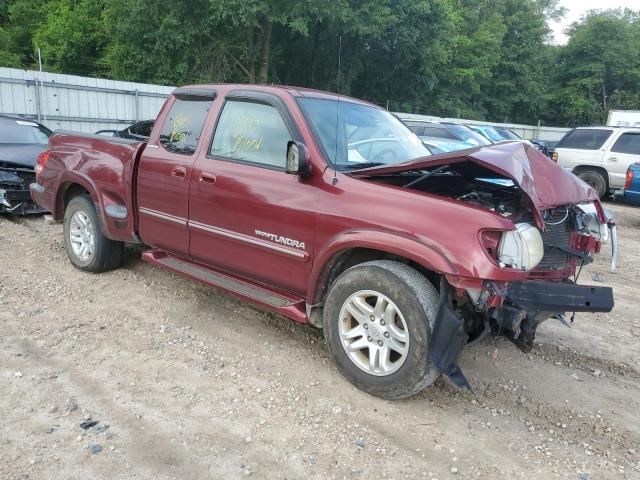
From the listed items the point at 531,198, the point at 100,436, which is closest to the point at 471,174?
the point at 531,198

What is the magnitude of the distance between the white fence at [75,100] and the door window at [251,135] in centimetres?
1152

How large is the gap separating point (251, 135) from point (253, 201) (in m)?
0.57

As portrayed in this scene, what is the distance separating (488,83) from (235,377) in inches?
1942

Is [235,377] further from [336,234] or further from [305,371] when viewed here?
[336,234]

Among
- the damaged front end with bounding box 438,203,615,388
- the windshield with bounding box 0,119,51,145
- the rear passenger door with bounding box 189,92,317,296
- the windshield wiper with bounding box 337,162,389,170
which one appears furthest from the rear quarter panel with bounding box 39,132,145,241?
the windshield with bounding box 0,119,51,145

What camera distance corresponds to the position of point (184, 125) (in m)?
4.60

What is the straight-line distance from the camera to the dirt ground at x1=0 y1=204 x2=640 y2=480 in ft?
9.05

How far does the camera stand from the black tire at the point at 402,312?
10.1 feet

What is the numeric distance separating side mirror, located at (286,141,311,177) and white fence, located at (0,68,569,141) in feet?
41.1

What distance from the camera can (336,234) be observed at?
11.2 feet

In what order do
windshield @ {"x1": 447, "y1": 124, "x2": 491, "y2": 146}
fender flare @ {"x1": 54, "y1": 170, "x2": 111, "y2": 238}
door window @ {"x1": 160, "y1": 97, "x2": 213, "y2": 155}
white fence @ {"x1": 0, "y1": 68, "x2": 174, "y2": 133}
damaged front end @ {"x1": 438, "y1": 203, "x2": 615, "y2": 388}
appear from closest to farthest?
damaged front end @ {"x1": 438, "y1": 203, "x2": 615, "y2": 388} → door window @ {"x1": 160, "y1": 97, "x2": 213, "y2": 155} → fender flare @ {"x1": 54, "y1": 170, "x2": 111, "y2": 238} → white fence @ {"x1": 0, "y1": 68, "x2": 174, "y2": 133} → windshield @ {"x1": 447, "y1": 124, "x2": 491, "y2": 146}

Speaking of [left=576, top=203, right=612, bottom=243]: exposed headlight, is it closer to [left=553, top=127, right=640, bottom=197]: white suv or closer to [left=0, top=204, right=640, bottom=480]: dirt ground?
[left=0, top=204, right=640, bottom=480]: dirt ground

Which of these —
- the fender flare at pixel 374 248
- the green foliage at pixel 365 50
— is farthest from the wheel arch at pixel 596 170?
the fender flare at pixel 374 248

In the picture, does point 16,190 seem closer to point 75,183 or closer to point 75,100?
point 75,183
